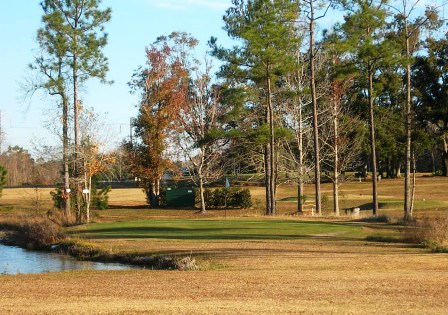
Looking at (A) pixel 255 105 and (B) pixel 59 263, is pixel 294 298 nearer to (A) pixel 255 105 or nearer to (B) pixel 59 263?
(B) pixel 59 263

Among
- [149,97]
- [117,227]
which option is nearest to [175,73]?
[149,97]

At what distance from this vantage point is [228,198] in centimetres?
5700

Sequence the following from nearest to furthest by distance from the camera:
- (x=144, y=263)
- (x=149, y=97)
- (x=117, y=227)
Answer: (x=144, y=263) → (x=117, y=227) → (x=149, y=97)

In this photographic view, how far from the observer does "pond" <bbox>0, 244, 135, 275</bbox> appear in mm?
21750

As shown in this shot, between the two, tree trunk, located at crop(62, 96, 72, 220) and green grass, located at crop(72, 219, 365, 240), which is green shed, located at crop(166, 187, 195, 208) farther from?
green grass, located at crop(72, 219, 365, 240)

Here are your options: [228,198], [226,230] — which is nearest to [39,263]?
[226,230]

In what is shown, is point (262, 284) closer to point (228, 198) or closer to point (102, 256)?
point (102, 256)

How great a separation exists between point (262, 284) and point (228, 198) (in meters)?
42.5

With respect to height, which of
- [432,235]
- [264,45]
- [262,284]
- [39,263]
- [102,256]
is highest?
[264,45]

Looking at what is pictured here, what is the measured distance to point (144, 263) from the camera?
21562 millimetres

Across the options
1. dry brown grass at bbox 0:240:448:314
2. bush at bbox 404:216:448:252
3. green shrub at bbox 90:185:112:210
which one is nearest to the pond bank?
dry brown grass at bbox 0:240:448:314

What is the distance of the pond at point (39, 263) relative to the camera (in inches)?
856

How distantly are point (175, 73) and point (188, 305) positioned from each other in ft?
157

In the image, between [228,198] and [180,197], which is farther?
[180,197]
